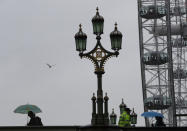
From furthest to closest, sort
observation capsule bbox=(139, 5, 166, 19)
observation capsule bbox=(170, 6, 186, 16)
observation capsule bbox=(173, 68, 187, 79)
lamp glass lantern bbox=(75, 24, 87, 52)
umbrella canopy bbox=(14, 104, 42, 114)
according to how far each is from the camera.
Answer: observation capsule bbox=(173, 68, 187, 79), observation capsule bbox=(170, 6, 186, 16), observation capsule bbox=(139, 5, 166, 19), umbrella canopy bbox=(14, 104, 42, 114), lamp glass lantern bbox=(75, 24, 87, 52)

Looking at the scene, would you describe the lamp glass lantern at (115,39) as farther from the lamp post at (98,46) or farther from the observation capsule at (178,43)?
the observation capsule at (178,43)

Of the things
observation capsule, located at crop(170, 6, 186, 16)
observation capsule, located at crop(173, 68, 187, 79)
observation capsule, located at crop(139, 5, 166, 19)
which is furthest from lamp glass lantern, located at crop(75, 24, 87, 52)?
observation capsule, located at crop(173, 68, 187, 79)

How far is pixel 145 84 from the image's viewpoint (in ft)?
205

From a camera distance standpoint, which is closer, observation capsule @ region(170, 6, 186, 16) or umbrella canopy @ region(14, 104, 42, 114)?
umbrella canopy @ region(14, 104, 42, 114)

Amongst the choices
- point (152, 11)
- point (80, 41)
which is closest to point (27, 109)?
point (80, 41)

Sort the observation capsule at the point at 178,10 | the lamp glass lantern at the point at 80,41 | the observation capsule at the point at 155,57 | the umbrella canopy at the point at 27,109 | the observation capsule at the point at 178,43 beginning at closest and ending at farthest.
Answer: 1. the lamp glass lantern at the point at 80,41
2. the umbrella canopy at the point at 27,109
3. the observation capsule at the point at 155,57
4. the observation capsule at the point at 178,10
5. the observation capsule at the point at 178,43

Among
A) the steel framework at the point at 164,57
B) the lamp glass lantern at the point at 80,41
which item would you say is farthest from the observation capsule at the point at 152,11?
the lamp glass lantern at the point at 80,41

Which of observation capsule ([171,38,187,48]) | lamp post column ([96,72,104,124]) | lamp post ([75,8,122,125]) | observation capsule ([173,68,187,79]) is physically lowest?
lamp post column ([96,72,104,124])

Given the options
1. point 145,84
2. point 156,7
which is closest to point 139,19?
point 156,7

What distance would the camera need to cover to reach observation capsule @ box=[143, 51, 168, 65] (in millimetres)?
60938

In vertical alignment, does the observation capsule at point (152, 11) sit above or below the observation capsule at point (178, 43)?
above

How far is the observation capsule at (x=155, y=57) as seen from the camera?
60938mm

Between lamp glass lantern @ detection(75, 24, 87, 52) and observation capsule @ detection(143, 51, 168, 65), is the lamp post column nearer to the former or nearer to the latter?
lamp glass lantern @ detection(75, 24, 87, 52)

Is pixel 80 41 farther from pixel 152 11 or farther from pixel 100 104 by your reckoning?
pixel 152 11
